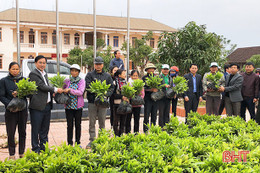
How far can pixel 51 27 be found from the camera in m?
34.3

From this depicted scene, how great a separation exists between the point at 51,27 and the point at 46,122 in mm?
32022

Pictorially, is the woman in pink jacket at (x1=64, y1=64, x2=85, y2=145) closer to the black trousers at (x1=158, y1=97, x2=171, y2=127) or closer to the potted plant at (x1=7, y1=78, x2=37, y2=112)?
the potted plant at (x1=7, y1=78, x2=37, y2=112)

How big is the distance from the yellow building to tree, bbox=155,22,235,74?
2217 centimetres

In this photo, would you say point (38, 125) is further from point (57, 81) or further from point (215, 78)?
point (215, 78)

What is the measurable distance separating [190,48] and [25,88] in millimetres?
8581

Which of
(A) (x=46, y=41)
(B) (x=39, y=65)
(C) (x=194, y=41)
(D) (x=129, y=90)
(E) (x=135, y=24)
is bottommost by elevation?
(D) (x=129, y=90)

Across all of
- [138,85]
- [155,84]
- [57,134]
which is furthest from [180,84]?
[57,134]

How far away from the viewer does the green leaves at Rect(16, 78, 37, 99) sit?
4230 millimetres

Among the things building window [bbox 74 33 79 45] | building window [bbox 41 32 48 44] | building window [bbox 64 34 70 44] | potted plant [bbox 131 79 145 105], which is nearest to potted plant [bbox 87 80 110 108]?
potted plant [bbox 131 79 145 105]

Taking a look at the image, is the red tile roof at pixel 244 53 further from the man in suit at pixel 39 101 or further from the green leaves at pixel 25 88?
the green leaves at pixel 25 88

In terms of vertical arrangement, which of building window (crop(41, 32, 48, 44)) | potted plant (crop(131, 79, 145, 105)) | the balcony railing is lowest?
potted plant (crop(131, 79, 145, 105))

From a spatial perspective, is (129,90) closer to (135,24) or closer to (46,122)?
(46,122)

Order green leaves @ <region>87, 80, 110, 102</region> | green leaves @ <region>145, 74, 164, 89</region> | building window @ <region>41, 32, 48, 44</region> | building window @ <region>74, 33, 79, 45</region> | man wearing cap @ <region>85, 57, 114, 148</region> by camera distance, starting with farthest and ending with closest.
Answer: building window @ <region>74, 33, 79, 45</region>
building window @ <region>41, 32, 48, 44</region>
green leaves @ <region>145, 74, 164, 89</region>
man wearing cap @ <region>85, 57, 114, 148</region>
green leaves @ <region>87, 80, 110, 102</region>

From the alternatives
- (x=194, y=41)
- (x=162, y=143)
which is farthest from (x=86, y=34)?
(x=162, y=143)
